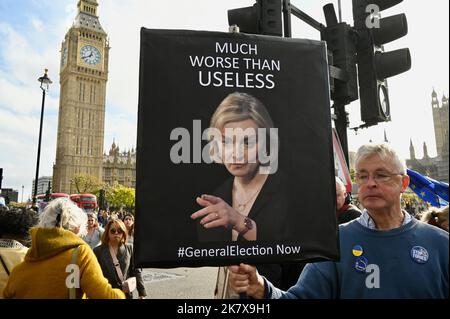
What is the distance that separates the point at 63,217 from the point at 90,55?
99.9 m

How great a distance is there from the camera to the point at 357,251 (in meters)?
1.82

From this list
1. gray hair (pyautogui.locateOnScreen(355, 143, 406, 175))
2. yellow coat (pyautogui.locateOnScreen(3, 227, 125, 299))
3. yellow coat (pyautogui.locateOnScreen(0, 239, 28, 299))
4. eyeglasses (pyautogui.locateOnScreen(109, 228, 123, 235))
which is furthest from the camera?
eyeglasses (pyautogui.locateOnScreen(109, 228, 123, 235))

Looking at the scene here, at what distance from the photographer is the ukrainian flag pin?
182 centimetres

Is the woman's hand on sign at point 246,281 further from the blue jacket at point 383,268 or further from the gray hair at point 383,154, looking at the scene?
the gray hair at point 383,154

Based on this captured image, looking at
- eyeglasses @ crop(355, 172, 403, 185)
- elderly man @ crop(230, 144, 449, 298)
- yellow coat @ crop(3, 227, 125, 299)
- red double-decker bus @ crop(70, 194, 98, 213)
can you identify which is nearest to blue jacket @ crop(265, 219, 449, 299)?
elderly man @ crop(230, 144, 449, 298)

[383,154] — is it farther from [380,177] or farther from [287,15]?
[287,15]

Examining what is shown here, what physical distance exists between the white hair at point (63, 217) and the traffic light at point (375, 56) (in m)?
3.03

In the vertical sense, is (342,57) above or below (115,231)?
above

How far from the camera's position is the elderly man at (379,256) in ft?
5.46

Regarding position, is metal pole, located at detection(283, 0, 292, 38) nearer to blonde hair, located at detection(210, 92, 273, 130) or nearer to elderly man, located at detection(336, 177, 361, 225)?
elderly man, located at detection(336, 177, 361, 225)

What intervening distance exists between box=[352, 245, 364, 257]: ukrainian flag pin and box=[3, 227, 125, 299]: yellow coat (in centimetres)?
134

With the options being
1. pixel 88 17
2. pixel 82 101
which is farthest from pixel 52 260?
pixel 88 17

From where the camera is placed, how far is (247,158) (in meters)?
1.70
